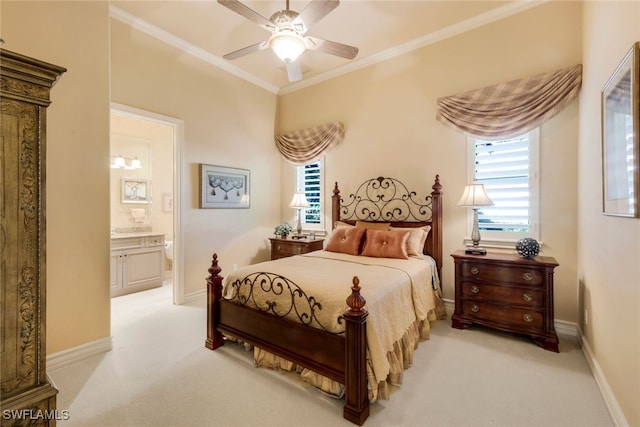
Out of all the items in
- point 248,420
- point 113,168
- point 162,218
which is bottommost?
point 248,420

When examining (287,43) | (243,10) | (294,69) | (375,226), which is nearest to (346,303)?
(375,226)

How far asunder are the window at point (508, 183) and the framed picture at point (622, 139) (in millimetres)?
1086

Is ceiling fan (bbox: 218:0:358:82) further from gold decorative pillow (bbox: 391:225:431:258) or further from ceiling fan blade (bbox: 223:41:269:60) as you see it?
gold decorative pillow (bbox: 391:225:431:258)

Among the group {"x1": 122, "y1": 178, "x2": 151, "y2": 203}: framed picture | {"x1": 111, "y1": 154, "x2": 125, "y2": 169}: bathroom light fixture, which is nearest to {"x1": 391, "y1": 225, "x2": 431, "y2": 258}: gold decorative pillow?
{"x1": 122, "y1": 178, "x2": 151, "y2": 203}: framed picture

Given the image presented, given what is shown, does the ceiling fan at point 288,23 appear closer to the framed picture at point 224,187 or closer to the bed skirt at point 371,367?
the framed picture at point 224,187

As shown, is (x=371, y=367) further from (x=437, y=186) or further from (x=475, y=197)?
(x=437, y=186)

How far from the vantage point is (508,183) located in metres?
3.19

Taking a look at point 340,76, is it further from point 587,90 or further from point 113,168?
point 113,168

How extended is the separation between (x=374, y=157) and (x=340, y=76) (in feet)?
4.88

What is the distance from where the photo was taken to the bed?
5.91ft

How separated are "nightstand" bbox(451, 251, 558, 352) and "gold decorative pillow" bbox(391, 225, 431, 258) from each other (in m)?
0.43

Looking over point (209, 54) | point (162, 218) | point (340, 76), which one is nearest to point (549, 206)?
point (340, 76)

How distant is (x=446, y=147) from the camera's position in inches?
140

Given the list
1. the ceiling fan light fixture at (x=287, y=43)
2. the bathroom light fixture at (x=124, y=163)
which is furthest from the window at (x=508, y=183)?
the bathroom light fixture at (x=124, y=163)
